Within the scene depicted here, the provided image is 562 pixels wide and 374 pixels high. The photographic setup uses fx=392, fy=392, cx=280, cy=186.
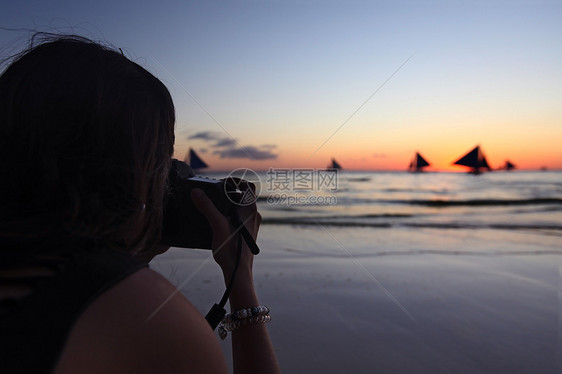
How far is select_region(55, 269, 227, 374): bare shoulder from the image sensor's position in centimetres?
60

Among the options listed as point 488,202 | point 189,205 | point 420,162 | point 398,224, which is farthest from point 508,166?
point 189,205

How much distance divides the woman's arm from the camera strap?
15mm

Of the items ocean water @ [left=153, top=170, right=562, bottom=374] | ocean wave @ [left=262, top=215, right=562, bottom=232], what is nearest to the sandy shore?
ocean water @ [left=153, top=170, right=562, bottom=374]

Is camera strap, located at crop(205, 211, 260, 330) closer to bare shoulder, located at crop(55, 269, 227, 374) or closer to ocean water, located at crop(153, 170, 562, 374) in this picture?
bare shoulder, located at crop(55, 269, 227, 374)

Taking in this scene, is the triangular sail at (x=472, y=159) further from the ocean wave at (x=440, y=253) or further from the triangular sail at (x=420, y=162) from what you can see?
the ocean wave at (x=440, y=253)

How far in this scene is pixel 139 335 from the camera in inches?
24.8

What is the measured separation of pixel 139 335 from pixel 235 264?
0.53 meters

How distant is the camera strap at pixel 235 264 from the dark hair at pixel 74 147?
334mm

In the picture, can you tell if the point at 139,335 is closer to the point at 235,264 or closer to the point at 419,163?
the point at 235,264

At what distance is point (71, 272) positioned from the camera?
652mm

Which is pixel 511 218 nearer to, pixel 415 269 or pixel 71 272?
pixel 415 269

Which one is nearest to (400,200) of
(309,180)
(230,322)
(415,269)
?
(309,180)

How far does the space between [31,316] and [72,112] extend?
0.43 metres

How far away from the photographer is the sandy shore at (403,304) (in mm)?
2156
